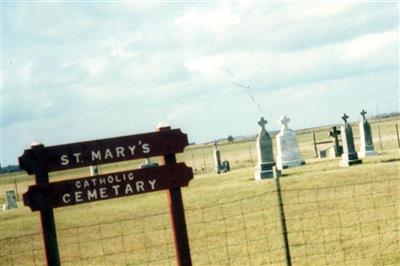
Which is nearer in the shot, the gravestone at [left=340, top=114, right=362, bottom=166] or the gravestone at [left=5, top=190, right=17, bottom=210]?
the gravestone at [left=340, top=114, right=362, bottom=166]

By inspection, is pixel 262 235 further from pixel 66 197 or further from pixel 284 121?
pixel 284 121

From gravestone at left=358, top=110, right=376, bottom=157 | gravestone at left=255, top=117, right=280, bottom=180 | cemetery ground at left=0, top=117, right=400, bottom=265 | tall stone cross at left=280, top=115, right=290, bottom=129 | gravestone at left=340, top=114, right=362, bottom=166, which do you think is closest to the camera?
cemetery ground at left=0, top=117, right=400, bottom=265

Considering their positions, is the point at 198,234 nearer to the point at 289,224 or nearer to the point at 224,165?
the point at 289,224

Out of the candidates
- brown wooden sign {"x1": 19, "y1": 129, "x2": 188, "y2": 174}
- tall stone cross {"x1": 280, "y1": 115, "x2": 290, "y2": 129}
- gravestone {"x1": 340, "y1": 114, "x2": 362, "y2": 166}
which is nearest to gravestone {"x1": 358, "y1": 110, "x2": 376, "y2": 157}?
gravestone {"x1": 340, "y1": 114, "x2": 362, "y2": 166}

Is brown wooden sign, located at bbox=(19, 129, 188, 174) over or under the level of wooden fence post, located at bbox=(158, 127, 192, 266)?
over

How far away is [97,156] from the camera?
5.57m

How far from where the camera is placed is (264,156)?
2114 centimetres

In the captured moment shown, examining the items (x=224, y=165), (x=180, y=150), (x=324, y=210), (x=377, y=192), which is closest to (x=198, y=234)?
(x=324, y=210)

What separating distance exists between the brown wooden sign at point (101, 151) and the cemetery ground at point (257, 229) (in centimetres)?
371

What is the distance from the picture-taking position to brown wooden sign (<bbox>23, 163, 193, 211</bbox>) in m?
5.39

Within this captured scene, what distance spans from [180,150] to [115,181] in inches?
33.5

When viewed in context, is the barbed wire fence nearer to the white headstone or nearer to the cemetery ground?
the cemetery ground

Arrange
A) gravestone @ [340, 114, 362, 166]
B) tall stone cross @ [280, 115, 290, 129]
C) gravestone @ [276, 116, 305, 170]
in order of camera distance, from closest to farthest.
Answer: gravestone @ [340, 114, 362, 166] < gravestone @ [276, 116, 305, 170] < tall stone cross @ [280, 115, 290, 129]

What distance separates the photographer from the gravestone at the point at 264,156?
20.6 metres
